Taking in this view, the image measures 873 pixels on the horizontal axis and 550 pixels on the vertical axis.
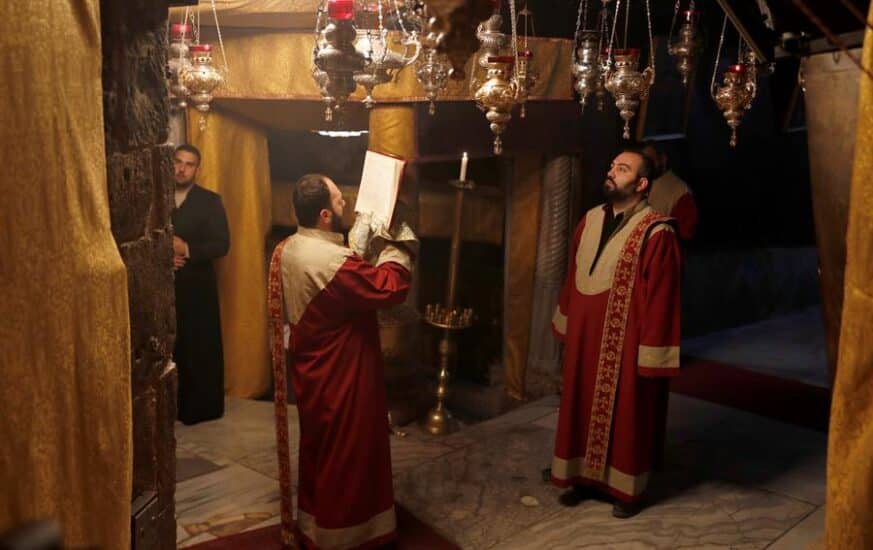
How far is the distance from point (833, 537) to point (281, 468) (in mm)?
3380

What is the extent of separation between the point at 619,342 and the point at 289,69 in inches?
115

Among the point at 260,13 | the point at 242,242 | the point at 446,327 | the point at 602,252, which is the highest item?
the point at 260,13

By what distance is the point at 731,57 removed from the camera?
949cm

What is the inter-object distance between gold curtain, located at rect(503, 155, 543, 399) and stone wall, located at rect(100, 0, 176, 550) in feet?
14.9

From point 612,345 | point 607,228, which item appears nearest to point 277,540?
point 612,345

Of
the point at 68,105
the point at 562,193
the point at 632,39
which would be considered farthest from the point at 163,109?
the point at 632,39

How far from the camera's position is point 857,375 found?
5.95ft

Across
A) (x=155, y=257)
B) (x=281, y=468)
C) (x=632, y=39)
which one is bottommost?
(x=281, y=468)

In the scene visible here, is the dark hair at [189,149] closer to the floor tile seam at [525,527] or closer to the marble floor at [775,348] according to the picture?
the floor tile seam at [525,527]

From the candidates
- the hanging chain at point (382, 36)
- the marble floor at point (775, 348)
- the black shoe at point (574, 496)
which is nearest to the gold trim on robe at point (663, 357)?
the black shoe at point (574, 496)

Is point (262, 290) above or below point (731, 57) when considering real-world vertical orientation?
below

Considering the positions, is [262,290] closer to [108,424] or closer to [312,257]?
[312,257]

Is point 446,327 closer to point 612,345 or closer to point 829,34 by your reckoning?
point 612,345

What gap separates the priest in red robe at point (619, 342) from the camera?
196 inches
